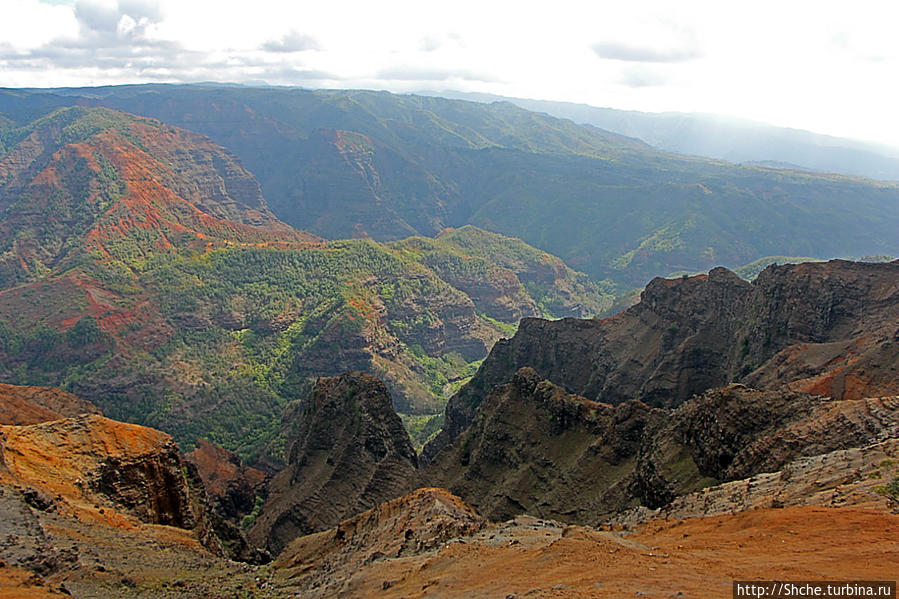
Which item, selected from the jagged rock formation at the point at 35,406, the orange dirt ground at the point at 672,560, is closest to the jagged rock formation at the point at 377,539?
the orange dirt ground at the point at 672,560

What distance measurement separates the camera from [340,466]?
6588 centimetres

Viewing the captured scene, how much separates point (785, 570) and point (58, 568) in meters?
28.8

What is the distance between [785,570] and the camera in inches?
781

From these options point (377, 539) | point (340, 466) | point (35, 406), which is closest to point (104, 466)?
point (377, 539)

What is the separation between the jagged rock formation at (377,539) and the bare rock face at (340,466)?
1106 cm

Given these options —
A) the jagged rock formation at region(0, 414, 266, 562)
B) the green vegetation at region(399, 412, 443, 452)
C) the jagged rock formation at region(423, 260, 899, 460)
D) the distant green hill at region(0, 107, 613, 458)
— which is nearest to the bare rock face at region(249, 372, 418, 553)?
the jagged rock formation at region(0, 414, 266, 562)

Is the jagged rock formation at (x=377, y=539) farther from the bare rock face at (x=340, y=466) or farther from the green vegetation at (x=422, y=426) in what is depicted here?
the green vegetation at (x=422, y=426)

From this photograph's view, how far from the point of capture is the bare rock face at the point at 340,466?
205 feet

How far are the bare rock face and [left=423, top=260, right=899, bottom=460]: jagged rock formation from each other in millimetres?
24097

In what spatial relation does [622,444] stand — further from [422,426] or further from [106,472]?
[422,426]

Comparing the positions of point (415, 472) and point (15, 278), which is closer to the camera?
point (415, 472)

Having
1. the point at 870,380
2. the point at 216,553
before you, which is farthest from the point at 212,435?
the point at 870,380

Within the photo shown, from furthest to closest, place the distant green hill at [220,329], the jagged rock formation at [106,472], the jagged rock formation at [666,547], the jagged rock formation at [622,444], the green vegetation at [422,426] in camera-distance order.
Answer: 1. the distant green hill at [220,329]
2. the green vegetation at [422,426]
3. the jagged rock formation at [106,472]
4. the jagged rock formation at [622,444]
5. the jagged rock formation at [666,547]

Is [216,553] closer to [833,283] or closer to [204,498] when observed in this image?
[204,498]
